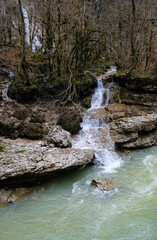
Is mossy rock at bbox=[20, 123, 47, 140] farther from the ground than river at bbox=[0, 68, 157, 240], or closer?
farther from the ground

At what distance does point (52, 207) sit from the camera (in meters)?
5.71

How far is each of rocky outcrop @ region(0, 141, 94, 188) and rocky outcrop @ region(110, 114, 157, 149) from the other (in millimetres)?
3016

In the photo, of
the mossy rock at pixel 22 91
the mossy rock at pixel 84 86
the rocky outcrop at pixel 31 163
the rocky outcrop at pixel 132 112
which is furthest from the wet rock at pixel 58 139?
the mossy rock at pixel 84 86

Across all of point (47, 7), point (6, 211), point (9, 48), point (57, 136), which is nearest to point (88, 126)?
point (57, 136)

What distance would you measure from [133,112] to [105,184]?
21.7 feet

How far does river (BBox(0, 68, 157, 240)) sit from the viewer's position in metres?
4.49

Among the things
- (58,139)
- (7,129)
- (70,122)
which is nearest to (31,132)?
(7,129)

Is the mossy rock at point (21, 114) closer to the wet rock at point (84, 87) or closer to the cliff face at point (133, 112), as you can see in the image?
the wet rock at point (84, 87)

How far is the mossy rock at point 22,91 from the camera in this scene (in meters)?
12.0

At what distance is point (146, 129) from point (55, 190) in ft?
21.3

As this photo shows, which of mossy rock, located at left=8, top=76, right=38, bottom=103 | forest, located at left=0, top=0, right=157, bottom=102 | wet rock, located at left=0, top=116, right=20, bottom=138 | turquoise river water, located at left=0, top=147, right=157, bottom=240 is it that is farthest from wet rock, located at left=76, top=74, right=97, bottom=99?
turquoise river water, located at left=0, top=147, right=157, bottom=240

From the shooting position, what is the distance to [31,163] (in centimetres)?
645

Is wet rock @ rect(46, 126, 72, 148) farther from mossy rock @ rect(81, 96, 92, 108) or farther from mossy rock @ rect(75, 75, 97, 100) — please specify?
mossy rock @ rect(75, 75, 97, 100)

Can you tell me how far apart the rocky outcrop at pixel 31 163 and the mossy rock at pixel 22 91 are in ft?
18.3
